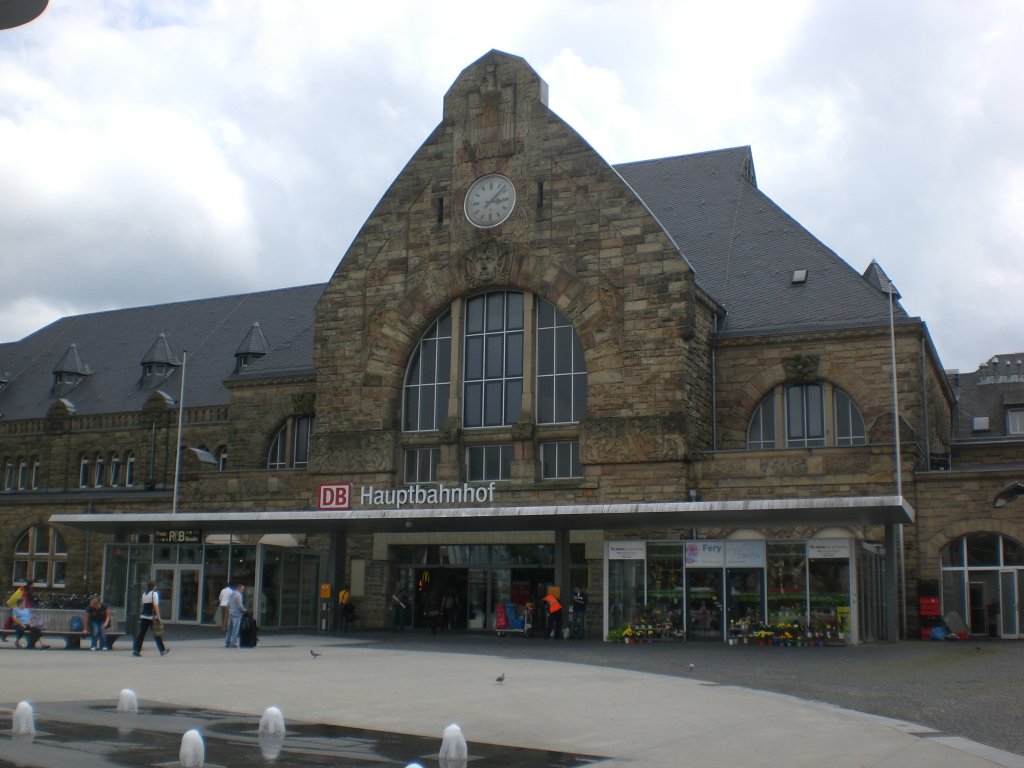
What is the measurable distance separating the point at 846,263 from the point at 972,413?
17.8 metres

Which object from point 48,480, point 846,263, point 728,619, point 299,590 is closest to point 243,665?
point 728,619

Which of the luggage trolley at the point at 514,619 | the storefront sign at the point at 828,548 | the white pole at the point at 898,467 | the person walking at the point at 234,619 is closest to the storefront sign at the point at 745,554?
the storefront sign at the point at 828,548

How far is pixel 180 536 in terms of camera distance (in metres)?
33.7

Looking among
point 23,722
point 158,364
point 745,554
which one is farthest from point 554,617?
point 158,364

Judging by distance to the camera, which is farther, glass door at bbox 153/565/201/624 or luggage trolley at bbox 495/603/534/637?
glass door at bbox 153/565/201/624

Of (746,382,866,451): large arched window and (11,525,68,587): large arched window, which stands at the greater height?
(746,382,866,451): large arched window

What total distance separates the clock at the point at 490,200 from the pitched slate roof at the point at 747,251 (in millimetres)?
7155

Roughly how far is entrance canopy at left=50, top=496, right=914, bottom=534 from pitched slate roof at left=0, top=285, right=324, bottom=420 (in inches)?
678

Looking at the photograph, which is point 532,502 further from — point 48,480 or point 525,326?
point 48,480

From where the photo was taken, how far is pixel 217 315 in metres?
59.0

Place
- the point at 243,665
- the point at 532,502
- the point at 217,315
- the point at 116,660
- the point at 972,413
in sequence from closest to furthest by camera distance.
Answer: the point at 243,665 → the point at 116,660 → the point at 532,502 → the point at 972,413 → the point at 217,315

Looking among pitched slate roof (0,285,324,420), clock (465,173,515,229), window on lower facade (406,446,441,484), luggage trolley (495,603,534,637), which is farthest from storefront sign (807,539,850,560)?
pitched slate roof (0,285,324,420)

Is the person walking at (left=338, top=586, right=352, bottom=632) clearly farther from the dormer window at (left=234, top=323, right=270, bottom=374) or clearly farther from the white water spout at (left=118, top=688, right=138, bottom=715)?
the white water spout at (left=118, top=688, right=138, bottom=715)

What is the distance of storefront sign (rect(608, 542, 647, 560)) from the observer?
2992 centimetres
